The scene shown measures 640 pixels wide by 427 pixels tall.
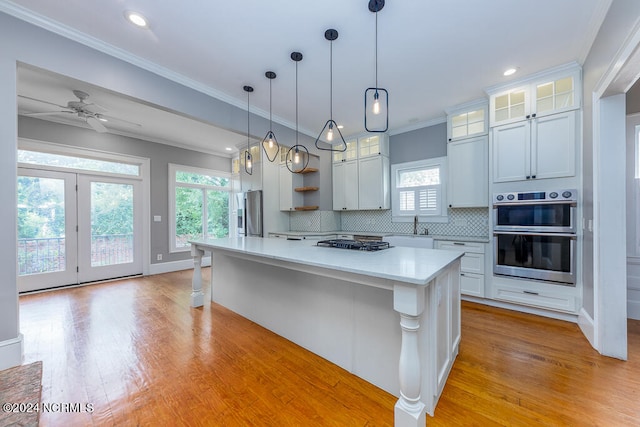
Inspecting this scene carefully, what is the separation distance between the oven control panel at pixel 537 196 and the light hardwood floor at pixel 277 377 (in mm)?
1332

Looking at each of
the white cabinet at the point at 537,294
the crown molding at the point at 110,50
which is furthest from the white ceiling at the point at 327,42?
the white cabinet at the point at 537,294

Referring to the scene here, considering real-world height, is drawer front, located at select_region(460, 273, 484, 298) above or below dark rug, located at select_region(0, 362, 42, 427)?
below

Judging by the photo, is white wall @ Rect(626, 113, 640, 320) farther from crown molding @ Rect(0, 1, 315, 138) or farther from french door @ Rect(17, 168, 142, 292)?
french door @ Rect(17, 168, 142, 292)

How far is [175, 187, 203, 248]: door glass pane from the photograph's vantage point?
5414 millimetres

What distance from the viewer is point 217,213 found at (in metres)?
6.08

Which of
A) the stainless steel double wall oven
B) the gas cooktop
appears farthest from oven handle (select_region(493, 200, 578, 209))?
the gas cooktop

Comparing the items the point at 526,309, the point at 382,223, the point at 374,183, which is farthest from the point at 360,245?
the point at 382,223

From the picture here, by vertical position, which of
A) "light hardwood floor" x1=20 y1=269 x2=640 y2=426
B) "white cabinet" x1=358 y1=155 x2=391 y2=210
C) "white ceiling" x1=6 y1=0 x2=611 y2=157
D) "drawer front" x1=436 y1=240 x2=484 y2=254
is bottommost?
"light hardwood floor" x1=20 y1=269 x2=640 y2=426

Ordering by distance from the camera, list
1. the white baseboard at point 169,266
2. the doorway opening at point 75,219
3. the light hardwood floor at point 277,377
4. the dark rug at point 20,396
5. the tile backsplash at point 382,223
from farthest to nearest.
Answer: the white baseboard at point 169,266, the doorway opening at point 75,219, the tile backsplash at point 382,223, the light hardwood floor at point 277,377, the dark rug at point 20,396

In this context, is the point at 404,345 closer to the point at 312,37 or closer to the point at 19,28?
the point at 312,37

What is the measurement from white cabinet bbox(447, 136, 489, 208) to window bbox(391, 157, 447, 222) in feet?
1.12

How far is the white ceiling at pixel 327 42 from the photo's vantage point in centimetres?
190

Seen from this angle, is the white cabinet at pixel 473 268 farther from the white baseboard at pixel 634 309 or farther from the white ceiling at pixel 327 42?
the white ceiling at pixel 327 42

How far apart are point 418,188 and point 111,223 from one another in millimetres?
5648
